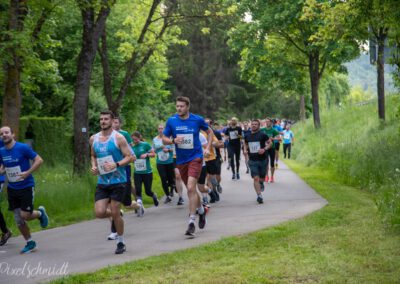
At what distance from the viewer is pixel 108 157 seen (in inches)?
355

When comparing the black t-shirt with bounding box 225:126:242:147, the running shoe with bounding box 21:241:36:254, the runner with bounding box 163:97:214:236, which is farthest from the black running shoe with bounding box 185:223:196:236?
the black t-shirt with bounding box 225:126:242:147

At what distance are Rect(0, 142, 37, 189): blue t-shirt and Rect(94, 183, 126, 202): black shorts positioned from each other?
4.87 ft

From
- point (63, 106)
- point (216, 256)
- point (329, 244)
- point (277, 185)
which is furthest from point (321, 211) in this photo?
point (63, 106)

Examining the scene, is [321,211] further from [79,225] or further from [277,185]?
[277,185]

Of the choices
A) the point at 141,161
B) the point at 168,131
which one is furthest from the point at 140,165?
the point at 168,131

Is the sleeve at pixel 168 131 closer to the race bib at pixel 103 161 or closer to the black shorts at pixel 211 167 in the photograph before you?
the race bib at pixel 103 161

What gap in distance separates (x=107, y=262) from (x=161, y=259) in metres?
0.77

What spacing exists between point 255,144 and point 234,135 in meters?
5.51

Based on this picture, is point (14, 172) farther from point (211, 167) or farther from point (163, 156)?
point (211, 167)

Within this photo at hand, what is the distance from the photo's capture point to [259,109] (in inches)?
2371

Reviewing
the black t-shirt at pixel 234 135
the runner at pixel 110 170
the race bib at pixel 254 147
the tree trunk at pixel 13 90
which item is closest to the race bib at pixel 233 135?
the black t-shirt at pixel 234 135

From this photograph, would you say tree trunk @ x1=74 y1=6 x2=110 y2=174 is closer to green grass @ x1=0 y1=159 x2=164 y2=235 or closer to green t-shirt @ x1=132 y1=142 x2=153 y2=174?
green grass @ x1=0 y1=159 x2=164 y2=235

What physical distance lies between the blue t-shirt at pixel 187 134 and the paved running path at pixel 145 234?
1216mm

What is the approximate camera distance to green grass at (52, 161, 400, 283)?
6.85m
